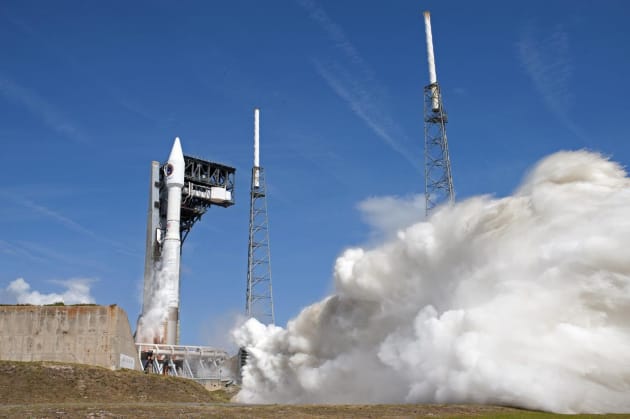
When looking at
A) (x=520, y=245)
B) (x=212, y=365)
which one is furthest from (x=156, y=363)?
(x=520, y=245)

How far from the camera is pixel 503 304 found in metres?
38.3

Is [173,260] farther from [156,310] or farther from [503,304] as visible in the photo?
[503,304]

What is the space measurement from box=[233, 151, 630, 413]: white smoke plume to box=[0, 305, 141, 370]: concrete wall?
19.1 m

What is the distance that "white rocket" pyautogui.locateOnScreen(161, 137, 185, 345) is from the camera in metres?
83.6

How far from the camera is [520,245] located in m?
40.5

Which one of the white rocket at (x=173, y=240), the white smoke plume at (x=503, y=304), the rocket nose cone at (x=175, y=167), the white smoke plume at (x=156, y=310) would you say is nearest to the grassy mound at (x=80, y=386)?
the white smoke plume at (x=503, y=304)

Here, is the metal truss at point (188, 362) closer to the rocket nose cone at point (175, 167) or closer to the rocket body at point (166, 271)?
the rocket body at point (166, 271)

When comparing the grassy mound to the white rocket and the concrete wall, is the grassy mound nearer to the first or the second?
the concrete wall

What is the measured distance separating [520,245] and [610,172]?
8.17 m

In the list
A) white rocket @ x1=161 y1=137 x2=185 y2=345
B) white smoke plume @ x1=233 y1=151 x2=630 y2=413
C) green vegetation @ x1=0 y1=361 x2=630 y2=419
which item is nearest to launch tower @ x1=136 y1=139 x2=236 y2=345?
white rocket @ x1=161 y1=137 x2=185 y2=345

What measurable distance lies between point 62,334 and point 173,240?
2935 centimetres

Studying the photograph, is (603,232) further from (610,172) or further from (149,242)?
(149,242)

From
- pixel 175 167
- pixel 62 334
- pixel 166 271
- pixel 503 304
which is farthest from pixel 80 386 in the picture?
pixel 175 167

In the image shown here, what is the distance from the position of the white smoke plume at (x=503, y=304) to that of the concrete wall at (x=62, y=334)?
1905 centimetres
